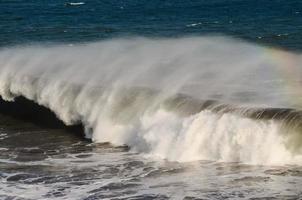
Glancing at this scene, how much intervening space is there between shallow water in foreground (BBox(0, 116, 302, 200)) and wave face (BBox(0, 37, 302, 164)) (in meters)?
0.67

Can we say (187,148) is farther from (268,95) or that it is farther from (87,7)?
(87,7)

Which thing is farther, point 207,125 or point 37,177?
point 207,125

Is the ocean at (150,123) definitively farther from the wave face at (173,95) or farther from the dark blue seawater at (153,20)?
the dark blue seawater at (153,20)

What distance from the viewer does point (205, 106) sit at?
17.9m

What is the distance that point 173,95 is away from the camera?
19.5m

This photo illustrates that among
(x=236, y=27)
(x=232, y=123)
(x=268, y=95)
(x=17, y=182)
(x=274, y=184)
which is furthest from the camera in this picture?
(x=236, y=27)

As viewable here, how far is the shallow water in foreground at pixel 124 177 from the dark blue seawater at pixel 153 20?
77.4ft

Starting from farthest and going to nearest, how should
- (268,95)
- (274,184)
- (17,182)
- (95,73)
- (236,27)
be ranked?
(236,27) < (95,73) < (268,95) < (17,182) < (274,184)

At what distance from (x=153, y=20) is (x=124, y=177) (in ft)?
139

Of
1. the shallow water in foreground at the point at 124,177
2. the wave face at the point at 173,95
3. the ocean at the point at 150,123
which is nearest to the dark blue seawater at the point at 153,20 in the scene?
the wave face at the point at 173,95

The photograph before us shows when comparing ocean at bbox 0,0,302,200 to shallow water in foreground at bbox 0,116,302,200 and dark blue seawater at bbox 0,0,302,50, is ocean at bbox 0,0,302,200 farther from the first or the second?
dark blue seawater at bbox 0,0,302,50

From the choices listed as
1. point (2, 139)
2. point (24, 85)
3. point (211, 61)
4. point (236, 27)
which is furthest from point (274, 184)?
point (236, 27)

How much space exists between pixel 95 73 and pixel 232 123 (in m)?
7.97

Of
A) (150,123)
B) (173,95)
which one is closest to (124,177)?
(150,123)
